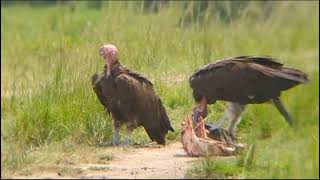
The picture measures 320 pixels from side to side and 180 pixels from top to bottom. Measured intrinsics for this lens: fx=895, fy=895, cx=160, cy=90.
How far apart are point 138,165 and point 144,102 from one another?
0.95 m

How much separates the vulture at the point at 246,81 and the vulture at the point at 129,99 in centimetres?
106

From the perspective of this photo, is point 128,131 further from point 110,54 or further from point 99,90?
point 110,54

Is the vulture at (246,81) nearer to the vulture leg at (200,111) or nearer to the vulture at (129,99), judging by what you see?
the vulture leg at (200,111)

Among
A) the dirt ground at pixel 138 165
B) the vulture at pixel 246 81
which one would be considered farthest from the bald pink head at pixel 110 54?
the vulture at pixel 246 81

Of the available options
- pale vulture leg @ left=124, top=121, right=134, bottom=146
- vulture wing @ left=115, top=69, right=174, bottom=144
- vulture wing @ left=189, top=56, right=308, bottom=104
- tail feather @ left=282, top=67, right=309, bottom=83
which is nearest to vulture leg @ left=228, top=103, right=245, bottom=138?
vulture wing @ left=189, top=56, right=308, bottom=104

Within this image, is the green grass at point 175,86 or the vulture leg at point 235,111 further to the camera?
the vulture leg at point 235,111

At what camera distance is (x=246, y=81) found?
7.09 meters

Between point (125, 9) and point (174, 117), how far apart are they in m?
3.45

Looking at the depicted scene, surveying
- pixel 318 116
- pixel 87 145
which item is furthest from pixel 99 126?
pixel 318 116

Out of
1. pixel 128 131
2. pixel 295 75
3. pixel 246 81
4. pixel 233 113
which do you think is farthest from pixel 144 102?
pixel 295 75

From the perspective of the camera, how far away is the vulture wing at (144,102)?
8398 millimetres

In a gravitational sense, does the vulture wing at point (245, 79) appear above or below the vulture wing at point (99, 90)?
above

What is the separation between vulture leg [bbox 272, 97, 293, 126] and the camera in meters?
6.66

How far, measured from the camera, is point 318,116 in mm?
6441
